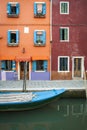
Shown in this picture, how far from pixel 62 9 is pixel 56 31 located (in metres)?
2.01

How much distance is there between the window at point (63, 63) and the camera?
87.2ft

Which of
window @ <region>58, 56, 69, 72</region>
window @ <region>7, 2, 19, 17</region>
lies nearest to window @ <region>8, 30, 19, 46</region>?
window @ <region>7, 2, 19, 17</region>

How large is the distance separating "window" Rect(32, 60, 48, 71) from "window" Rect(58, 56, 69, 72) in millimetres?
A: 1254

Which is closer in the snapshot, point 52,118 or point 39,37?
point 52,118

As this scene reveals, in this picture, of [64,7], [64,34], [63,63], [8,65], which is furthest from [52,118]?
[64,7]

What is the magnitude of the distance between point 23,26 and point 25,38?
3.50ft

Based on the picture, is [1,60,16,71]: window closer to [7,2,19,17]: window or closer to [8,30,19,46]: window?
[8,30,19,46]: window

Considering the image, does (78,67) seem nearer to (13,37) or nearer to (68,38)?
(68,38)

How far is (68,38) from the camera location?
26500 mm

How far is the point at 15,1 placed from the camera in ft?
85.4

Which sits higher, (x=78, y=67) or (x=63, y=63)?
(x=63, y=63)

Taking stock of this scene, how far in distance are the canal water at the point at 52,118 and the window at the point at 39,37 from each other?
7.63 m

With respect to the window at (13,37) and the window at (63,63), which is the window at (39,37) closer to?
the window at (13,37)

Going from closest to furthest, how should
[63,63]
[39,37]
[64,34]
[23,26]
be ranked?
[23,26]
[39,37]
[64,34]
[63,63]
